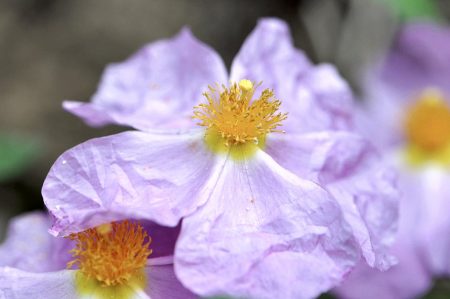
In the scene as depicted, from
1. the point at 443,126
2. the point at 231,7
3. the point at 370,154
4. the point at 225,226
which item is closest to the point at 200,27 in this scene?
the point at 231,7

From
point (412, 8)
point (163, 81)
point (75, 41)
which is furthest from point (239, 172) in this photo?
point (75, 41)

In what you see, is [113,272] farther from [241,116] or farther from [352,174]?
[352,174]

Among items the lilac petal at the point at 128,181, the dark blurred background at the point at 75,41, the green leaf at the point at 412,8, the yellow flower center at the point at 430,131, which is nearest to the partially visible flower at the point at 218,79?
the lilac petal at the point at 128,181

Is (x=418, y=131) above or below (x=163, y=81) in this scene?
below

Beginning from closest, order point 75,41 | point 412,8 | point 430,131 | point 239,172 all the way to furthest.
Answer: point 239,172, point 412,8, point 430,131, point 75,41

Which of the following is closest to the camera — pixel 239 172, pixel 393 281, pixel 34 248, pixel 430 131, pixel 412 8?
pixel 239 172

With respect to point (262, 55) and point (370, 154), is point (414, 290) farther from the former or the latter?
point (262, 55)

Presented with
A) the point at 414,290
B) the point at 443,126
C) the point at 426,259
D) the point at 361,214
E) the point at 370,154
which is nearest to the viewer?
the point at 361,214
